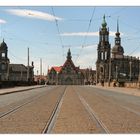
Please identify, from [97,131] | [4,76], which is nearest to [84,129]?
[97,131]

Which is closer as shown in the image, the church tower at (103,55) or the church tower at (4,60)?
the church tower at (4,60)

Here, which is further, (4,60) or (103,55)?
(103,55)

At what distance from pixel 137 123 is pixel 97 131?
275 centimetres

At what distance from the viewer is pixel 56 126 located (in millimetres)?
14609

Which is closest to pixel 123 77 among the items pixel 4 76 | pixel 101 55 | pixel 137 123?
pixel 101 55

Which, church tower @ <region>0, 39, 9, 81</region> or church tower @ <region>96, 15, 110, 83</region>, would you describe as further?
church tower @ <region>96, 15, 110, 83</region>

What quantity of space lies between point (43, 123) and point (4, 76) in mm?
156867

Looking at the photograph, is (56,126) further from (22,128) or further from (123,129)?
(123,129)

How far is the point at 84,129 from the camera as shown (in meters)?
13.8

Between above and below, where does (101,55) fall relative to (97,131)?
above

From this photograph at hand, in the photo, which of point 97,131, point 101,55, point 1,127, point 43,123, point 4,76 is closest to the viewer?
point 97,131
